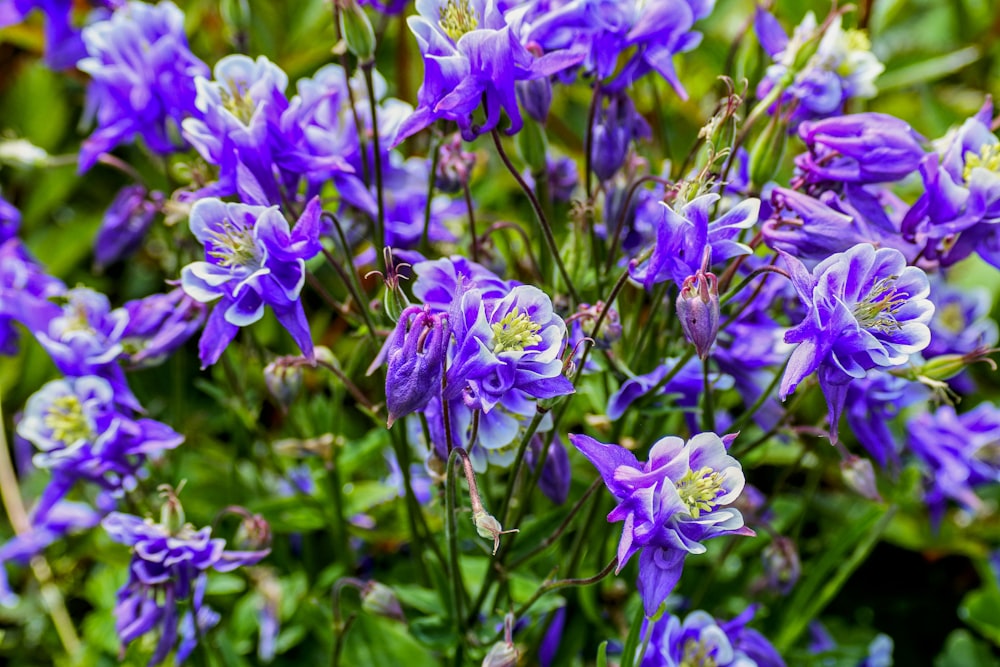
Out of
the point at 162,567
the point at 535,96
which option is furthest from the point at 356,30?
the point at 162,567

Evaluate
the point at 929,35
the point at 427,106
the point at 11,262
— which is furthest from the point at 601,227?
the point at 929,35

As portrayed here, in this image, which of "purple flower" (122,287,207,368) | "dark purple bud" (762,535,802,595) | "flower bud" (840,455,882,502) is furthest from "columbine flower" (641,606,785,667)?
"purple flower" (122,287,207,368)

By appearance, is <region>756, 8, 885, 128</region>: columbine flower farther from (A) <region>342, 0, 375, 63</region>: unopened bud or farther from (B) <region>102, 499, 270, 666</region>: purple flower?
(B) <region>102, 499, 270, 666</region>: purple flower

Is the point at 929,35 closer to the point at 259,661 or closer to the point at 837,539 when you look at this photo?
the point at 837,539

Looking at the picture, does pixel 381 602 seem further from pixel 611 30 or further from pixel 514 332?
pixel 611 30

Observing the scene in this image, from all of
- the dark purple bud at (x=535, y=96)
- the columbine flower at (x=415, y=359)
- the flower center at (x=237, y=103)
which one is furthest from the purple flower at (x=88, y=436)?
the dark purple bud at (x=535, y=96)

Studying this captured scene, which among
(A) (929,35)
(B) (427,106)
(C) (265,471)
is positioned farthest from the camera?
(A) (929,35)

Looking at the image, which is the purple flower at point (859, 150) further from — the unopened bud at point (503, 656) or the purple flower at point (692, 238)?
the unopened bud at point (503, 656)
